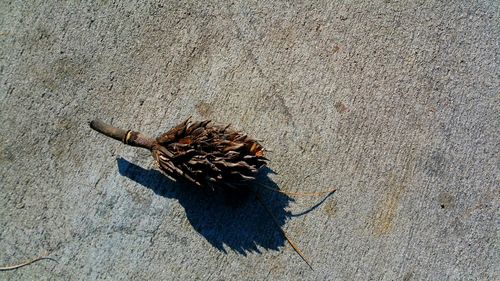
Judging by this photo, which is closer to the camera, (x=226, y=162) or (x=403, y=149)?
(x=226, y=162)

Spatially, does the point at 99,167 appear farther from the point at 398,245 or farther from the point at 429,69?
the point at 429,69

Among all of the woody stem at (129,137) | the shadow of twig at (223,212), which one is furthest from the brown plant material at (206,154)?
the shadow of twig at (223,212)

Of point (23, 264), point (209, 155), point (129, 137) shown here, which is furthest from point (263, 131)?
point (23, 264)

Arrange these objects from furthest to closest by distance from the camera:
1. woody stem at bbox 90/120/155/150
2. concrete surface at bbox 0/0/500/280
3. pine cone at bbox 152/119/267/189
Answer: concrete surface at bbox 0/0/500/280
woody stem at bbox 90/120/155/150
pine cone at bbox 152/119/267/189

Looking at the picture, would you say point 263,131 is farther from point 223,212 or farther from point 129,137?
point 129,137

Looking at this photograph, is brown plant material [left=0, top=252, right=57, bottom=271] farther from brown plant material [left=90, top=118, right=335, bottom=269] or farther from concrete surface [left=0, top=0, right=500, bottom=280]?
brown plant material [left=90, top=118, right=335, bottom=269]

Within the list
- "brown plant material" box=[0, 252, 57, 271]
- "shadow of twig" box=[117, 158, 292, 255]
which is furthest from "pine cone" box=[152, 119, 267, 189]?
"brown plant material" box=[0, 252, 57, 271]

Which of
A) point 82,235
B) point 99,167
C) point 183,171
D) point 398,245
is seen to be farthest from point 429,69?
point 82,235
